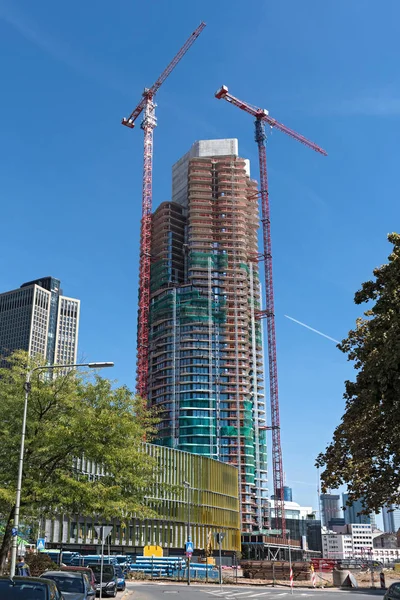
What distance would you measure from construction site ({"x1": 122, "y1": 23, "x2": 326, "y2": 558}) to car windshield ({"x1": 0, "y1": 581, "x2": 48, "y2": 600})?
139949mm

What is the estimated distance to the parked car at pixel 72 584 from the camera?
19469mm

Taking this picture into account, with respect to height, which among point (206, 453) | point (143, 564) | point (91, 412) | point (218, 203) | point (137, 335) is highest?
point (218, 203)

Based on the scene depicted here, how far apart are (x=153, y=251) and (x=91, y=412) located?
16294 cm

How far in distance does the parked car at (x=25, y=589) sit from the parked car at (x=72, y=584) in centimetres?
739

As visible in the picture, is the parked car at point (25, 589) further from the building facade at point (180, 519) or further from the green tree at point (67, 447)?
the building facade at point (180, 519)

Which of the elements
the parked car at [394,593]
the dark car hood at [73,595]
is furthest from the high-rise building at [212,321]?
the dark car hood at [73,595]

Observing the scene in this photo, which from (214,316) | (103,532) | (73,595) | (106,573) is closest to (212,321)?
(214,316)

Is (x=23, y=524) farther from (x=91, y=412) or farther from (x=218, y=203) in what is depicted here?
(x=218, y=203)

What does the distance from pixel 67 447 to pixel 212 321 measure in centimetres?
14533

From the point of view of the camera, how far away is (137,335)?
173875mm

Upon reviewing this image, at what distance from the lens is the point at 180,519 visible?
327 ft

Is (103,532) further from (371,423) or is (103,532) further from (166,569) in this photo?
(166,569)

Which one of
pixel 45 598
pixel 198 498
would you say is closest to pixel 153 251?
pixel 198 498

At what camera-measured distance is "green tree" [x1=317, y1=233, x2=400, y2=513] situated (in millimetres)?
18250
